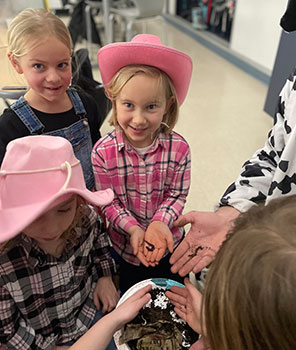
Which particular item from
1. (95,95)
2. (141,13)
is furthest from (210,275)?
(141,13)

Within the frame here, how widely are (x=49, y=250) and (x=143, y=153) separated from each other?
0.42 m

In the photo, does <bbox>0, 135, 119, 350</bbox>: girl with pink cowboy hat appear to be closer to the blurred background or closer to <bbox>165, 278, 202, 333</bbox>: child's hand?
<bbox>165, 278, 202, 333</bbox>: child's hand

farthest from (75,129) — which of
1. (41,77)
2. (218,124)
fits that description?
(218,124)

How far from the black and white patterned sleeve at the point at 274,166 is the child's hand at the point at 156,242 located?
202 millimetres

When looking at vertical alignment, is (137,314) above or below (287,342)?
below

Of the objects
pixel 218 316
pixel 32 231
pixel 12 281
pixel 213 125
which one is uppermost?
pixel 218 316

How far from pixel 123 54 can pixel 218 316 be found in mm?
755

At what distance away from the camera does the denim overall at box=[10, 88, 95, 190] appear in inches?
43.5

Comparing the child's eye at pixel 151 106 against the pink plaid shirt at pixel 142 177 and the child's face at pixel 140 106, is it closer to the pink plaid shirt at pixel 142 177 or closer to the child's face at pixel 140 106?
the child's face at pixel 140 106

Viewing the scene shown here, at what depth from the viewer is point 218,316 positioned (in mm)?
497

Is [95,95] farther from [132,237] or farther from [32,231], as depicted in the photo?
[32,231]

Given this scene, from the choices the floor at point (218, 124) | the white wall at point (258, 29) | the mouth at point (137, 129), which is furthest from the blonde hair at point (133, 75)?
the white wall at point (258, 29)

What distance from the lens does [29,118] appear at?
1.11 meters

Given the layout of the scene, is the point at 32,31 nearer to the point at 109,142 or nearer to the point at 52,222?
the point at 109,142
